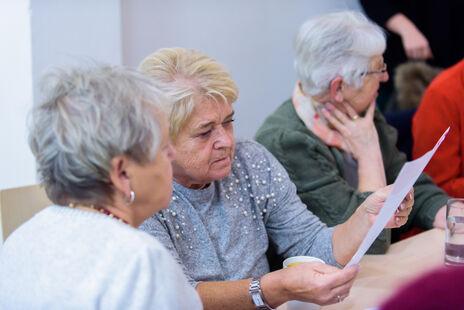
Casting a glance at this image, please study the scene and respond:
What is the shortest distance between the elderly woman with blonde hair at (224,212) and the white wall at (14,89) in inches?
30.8

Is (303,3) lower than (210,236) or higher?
higher

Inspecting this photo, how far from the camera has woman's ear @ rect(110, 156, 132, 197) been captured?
1.03 m

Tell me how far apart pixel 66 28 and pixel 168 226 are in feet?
3.58

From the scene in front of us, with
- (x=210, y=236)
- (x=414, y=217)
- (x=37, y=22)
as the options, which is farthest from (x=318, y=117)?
(x=37, y=22)

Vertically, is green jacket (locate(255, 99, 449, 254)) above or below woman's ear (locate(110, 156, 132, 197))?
below

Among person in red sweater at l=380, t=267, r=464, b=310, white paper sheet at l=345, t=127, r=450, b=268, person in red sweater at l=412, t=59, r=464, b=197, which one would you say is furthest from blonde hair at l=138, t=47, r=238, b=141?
person in red sweater at l=412, t=59, r=464, b=197

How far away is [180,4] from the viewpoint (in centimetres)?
283

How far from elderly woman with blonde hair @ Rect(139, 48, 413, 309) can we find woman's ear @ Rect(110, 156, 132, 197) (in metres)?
0.42

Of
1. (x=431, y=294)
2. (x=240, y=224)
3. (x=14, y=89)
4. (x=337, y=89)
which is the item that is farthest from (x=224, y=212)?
(x=431, y=294)

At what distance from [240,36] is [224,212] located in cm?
169

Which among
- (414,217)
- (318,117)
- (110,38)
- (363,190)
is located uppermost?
(110,38)

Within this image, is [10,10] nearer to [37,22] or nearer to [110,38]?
[37,22]

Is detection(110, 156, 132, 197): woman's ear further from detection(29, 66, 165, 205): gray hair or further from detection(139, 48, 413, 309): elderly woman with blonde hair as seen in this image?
detection(139, 48, 413, 309): elderly woman with blonde hair

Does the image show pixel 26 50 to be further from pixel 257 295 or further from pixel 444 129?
pixel 444 129
